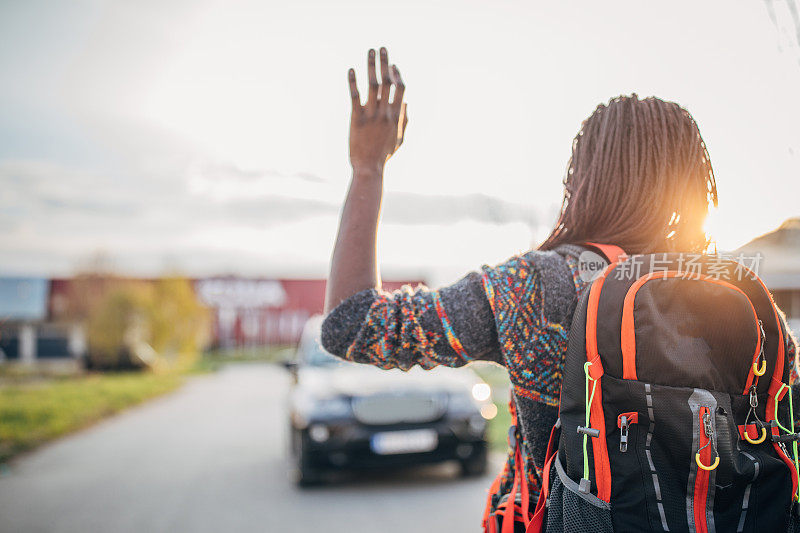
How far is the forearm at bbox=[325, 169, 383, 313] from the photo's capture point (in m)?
1.33

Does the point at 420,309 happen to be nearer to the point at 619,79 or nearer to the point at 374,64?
the point at 374,64

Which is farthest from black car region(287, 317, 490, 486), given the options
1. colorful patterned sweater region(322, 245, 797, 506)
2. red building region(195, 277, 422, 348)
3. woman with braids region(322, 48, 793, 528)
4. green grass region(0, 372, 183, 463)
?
red building region(195, 277, 422, 348)

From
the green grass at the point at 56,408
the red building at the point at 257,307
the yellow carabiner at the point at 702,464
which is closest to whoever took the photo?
the yellow carabiner at the point at 702,464

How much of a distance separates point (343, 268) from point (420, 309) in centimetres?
19

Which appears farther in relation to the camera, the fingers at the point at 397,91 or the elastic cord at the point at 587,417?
the fingers at the point at 397,91

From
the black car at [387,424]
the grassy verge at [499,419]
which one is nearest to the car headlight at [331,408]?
the black car at [387,424]

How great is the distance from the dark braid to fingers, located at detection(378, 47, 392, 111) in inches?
18.2

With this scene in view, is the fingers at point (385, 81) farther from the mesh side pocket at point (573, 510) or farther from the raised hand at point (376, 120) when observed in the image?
the mesh side pocket at point (573, 510)

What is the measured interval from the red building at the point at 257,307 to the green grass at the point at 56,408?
20852mm

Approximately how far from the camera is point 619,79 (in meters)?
2.00

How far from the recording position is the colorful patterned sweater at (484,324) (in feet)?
4.17

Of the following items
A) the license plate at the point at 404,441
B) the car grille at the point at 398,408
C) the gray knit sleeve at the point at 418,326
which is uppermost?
the gray knit sleeve at the point at 418,326

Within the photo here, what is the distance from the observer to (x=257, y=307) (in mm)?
41875

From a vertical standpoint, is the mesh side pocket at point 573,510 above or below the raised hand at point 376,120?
below
